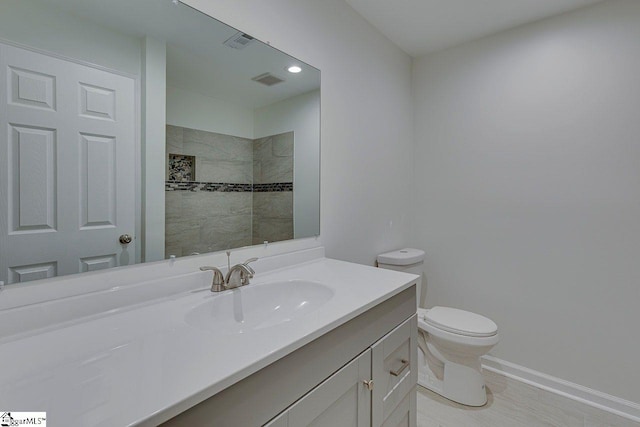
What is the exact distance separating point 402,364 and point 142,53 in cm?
146

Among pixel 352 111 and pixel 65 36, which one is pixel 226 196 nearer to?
pixel 65 36

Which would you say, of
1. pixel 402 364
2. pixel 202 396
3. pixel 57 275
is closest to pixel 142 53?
pixel 57 275

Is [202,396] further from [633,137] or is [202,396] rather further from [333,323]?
[633,137]

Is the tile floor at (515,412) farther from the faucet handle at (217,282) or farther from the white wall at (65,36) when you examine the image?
the white wall at (65,36)

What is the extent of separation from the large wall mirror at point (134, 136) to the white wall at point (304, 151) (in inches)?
0.7

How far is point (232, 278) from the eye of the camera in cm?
109

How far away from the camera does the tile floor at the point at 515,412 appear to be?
5.17 feet

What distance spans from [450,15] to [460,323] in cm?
192

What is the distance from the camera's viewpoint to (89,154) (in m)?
0.84

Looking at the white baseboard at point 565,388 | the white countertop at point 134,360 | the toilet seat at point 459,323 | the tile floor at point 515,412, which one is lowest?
the tile floor at point 515,412

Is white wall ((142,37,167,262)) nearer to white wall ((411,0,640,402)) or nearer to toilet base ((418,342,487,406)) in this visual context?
toilet base ((418,342,487,406))

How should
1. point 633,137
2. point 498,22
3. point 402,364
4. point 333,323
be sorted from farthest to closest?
point 498,22, point 633,137, point 402,364, point 333,323

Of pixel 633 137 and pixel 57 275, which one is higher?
pixel 633 137

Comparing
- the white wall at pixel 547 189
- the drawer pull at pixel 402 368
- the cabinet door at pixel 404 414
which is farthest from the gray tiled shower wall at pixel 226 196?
the white wall at pixel 547 189
